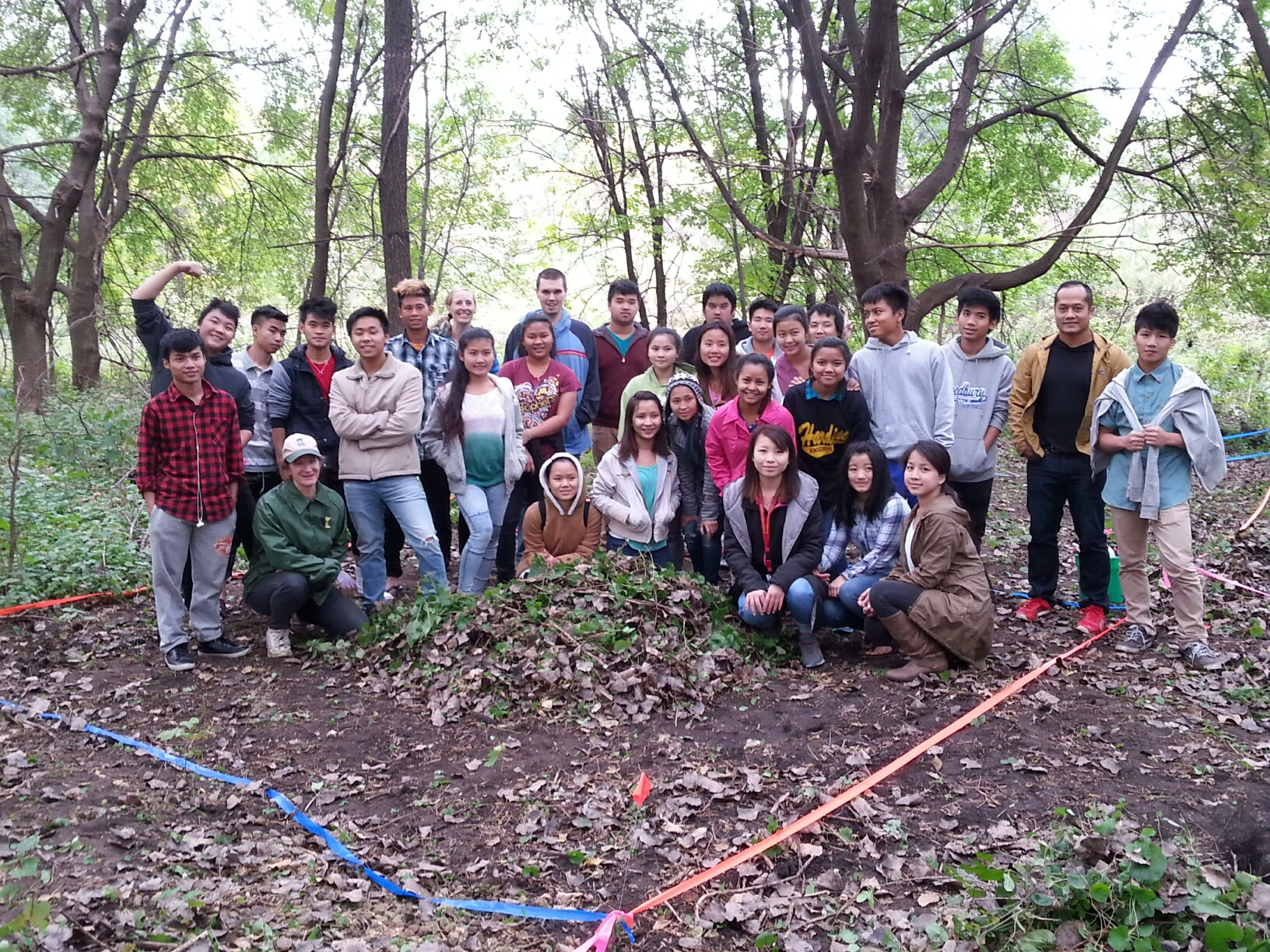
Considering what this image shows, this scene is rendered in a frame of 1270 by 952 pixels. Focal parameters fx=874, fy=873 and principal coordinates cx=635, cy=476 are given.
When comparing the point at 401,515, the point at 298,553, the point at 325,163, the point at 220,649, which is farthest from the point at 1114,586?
the point at 325,163

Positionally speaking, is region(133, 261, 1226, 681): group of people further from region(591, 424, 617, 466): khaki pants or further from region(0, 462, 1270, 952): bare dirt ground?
region(591, 424, 617, 466): khaki pants

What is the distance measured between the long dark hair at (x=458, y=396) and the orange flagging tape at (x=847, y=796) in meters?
3.34

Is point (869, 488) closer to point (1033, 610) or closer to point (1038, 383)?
point (1038, 383)

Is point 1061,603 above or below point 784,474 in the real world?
below

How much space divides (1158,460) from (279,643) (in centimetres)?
543

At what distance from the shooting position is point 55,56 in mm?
13445

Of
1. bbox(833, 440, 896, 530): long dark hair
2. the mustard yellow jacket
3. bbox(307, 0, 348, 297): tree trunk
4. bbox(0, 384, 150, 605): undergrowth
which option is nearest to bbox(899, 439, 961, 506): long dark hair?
bbox(833, 440, 896, 530): long dark hair

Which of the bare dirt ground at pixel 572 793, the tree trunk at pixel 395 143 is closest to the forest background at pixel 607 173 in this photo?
the tree trunk at pixel 395 143

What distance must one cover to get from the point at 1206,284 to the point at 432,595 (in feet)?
38.0

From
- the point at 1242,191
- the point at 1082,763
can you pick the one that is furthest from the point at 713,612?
the point at 1242,191

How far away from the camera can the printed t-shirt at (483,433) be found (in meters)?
5.86

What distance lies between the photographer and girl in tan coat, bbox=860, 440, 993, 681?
16.1 feet

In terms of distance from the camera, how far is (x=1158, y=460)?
503 cm

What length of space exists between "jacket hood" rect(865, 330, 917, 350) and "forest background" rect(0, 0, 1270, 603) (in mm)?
3385
